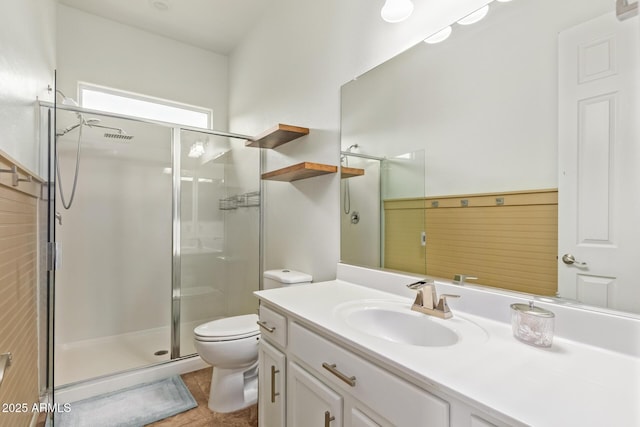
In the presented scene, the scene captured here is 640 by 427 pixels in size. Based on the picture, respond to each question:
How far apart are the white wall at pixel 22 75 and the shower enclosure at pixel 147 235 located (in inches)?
31.2

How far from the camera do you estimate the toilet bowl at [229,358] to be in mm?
1752

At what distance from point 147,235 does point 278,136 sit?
5.74 feet

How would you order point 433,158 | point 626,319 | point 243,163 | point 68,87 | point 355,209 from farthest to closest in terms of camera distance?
point 243,163, point 68,87, point 355,209, point 433,158, point 626,319

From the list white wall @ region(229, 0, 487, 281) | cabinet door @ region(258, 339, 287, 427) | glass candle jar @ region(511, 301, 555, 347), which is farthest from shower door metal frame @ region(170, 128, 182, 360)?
glass candle jar @ region(511, 301, 555, 347)

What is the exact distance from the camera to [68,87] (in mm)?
2625

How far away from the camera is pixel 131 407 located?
184 cm

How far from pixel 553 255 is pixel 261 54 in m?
2.71

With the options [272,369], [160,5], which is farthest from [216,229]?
[160,5]

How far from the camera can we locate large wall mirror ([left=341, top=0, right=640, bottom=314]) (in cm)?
83

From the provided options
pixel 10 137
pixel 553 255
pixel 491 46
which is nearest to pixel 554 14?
pixel 491 46

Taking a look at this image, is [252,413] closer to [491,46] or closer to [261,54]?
[491,46]

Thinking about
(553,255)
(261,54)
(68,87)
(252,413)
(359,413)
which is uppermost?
(261,54)

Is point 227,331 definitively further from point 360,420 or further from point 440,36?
point 440,36

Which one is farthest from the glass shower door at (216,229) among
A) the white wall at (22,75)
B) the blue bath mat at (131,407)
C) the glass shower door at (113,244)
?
the white wall at (22,75)
